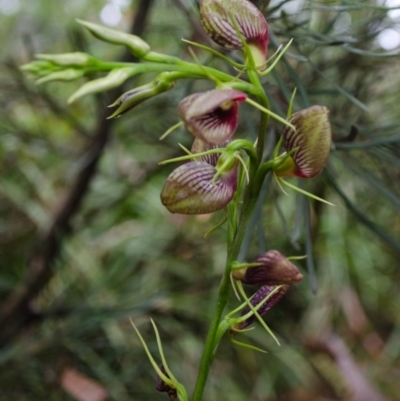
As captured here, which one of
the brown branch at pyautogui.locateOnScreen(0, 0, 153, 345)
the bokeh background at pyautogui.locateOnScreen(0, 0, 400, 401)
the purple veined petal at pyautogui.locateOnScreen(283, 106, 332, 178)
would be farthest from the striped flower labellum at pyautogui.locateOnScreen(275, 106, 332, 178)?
the brown branch at pyautogui.locateOnScreen(0, 0, 153, 345)

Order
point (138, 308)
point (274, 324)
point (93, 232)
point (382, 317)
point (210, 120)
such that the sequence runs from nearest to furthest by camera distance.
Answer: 1. point (210, 120)
2. point (138, 308)
3. point (274, 324)
4. point (93, 232)
5. point (382, 317)

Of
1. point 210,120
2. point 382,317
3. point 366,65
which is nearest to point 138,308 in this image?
point 366,65

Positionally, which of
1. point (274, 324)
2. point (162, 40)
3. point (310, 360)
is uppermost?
point (162, 40)

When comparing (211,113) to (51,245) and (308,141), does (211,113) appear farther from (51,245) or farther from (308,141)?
(51,245)

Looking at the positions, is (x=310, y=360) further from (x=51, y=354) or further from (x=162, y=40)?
(x=162, y=40)

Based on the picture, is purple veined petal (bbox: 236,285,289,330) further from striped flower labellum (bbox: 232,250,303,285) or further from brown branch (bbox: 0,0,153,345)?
brown branch (bbox: 0,0,153,345)

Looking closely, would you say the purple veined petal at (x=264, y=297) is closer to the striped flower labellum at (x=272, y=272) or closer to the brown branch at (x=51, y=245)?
the striped flower labellum at (x=272, y=272)

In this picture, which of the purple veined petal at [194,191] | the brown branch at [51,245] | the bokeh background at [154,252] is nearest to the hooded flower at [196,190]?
the purple veined petal at [194,191]
